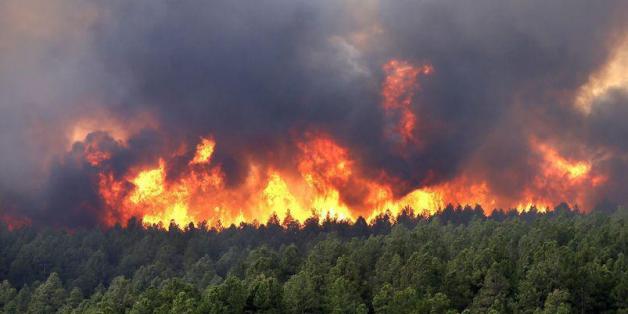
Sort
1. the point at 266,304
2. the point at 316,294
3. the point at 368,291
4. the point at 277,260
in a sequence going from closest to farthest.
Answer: the point at 266,304 < the point at 316,294 < the point at 368,291 < the point at 277,260

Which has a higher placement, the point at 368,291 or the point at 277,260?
the point at 277,260

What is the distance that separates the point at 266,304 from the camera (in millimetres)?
134250

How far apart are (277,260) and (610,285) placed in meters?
86.2

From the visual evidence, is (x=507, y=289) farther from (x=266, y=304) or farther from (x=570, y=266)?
(x=266, y=304)

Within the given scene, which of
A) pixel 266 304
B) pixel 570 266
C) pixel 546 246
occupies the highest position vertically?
pixel 546 246

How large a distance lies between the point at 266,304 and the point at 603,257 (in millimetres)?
81851

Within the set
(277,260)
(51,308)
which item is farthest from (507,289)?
(51,308)

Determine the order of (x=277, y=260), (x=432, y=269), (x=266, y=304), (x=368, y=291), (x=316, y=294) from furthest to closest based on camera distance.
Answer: (x=277, y=260) → (x=368, y=291) → (x=432, y=269) → (x=316, y=294) → (x=266, y=304)

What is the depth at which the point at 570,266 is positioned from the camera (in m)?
144

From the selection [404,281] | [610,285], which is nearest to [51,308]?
[404,281]

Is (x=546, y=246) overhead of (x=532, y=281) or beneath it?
overhead

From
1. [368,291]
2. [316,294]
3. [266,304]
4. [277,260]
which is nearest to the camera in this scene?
[266,304]

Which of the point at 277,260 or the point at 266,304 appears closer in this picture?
the point at 266,304

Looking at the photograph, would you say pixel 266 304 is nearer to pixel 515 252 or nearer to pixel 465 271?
pixel 465 271
